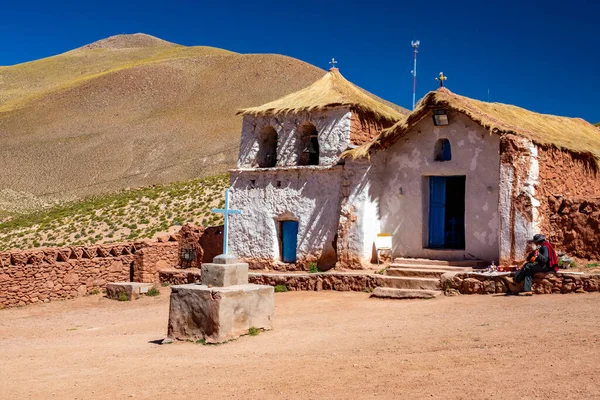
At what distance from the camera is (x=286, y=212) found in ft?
66.0

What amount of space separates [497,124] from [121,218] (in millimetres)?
27765

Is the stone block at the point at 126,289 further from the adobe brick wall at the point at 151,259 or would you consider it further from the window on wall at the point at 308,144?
the window on wall at the point at 308,144

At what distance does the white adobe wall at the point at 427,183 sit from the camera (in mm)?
16688

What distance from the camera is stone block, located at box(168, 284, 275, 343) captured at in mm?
11039

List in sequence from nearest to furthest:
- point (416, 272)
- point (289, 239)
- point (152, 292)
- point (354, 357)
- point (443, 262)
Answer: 1. point (354, 357)
2. point (416, 272)
3. point (443, 262)
4. point (152, 292)
5. point (289, 239)

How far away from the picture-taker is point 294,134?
806 inches

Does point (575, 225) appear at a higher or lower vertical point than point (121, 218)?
lower

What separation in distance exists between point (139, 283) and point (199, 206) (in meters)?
19.7

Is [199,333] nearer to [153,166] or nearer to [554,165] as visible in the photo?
[554,165]

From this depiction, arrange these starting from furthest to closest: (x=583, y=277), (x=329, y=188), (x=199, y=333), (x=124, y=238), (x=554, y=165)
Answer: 1. (x=124, y=238)
2. (x=329, y=188)
3. (x=554, y=165)
4. (x=583, y=277)
5. (x=199, y=333)

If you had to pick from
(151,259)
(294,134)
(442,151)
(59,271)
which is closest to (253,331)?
(442,151)

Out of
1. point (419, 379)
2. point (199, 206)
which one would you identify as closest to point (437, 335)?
point (419, 379)

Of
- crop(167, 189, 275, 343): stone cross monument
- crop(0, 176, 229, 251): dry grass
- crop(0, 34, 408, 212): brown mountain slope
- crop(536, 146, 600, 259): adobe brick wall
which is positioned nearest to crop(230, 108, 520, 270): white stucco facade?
crop(536, 146, 600, 259): adobe brick wall

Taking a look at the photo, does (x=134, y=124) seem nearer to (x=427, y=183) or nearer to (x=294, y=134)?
(x=294, y=134)
